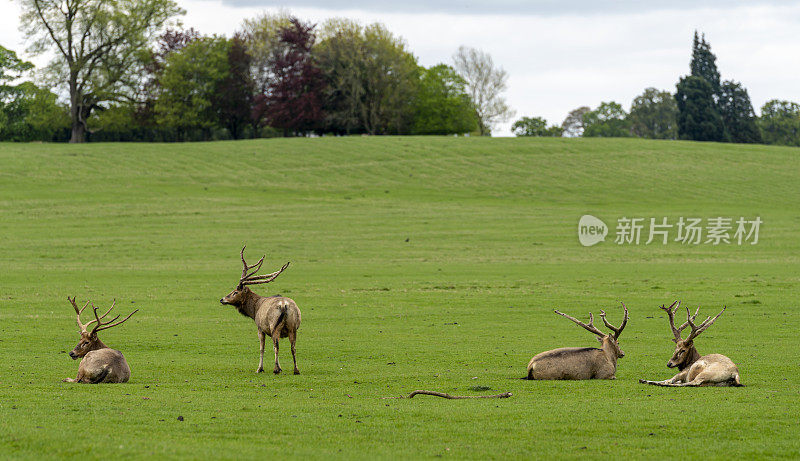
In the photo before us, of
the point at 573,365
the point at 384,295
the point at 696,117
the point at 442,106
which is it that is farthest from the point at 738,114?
the point at 573,365

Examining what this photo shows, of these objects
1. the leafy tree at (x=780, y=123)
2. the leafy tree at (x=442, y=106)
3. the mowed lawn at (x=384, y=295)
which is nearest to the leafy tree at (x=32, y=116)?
the mowed lawn at (x=384, y=295)

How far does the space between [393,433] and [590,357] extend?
574 cm

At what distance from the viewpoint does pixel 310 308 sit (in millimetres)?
26984

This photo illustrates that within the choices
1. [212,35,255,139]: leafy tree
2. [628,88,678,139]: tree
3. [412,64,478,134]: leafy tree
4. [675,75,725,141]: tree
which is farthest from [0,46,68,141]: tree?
[628,88,678,139]: tree

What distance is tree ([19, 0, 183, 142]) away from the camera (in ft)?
324

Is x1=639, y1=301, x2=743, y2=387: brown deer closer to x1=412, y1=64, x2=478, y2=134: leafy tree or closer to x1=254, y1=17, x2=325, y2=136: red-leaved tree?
x1=254, y1=17, x2=325, y2=136: red-leaved tree

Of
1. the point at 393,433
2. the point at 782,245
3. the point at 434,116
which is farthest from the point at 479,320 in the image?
the point at 434,116

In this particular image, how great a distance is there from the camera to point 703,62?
144 metres

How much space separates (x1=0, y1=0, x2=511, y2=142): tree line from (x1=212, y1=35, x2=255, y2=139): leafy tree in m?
0.13

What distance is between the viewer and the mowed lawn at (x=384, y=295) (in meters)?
10.7

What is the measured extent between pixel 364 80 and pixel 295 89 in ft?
27.4

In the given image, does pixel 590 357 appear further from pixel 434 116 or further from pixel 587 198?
pixel 434 116

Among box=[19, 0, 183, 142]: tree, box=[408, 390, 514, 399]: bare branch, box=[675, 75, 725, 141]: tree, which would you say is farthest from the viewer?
box=[675, 75, 725, 141]: tree

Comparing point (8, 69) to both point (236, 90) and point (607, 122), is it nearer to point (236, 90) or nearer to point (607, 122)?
point (236, 90)
